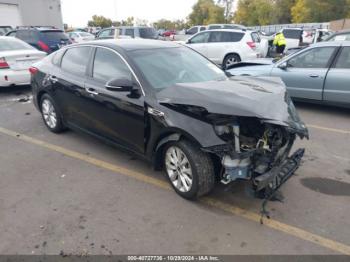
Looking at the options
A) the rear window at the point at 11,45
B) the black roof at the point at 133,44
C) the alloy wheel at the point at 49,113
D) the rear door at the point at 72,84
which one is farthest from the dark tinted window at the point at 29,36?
the black roof at the point at 133,44

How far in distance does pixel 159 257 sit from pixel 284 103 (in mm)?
2047

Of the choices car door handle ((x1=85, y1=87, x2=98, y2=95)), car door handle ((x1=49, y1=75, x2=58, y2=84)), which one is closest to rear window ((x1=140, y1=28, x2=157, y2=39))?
car door handle ((x1=49, y1=75, x2=58, y2=84))

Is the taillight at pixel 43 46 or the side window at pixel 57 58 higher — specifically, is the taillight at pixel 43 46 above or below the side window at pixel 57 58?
below

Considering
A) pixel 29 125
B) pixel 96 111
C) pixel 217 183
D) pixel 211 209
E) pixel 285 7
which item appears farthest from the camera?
pixel 285 7

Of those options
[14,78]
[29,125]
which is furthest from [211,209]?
[14,78]

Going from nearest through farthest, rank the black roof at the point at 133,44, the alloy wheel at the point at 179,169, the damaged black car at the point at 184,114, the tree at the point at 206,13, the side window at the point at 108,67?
the damaged black car at the point at 184,114 < the alloy wheel at the point at 179,169 < the side window at the point at 108,67 < the black roof at the point at 133,44 < the tree at the point at 206,13

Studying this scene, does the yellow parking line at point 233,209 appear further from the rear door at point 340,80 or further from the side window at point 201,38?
the side window at point 201,38

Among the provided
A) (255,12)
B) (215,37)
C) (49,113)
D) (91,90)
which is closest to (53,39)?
(215,37)

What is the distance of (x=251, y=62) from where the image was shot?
7.80 metres

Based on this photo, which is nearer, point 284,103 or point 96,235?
point 96,235

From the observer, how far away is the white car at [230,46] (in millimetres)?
12164

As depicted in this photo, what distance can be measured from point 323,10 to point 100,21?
5548 centimetres

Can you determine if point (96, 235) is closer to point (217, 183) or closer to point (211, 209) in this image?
point (211, 209)

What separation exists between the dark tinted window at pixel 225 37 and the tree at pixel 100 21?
252 feet
